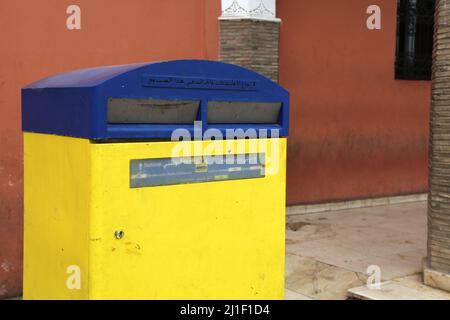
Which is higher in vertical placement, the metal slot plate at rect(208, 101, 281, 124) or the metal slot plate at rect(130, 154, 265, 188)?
the metal slot plate at rect(208, 101, 281, 124)

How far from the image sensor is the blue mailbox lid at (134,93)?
2.71m

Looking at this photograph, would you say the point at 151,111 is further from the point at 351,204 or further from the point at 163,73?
the point at 351,204

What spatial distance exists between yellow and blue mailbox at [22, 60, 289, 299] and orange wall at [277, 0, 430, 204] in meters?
5.85

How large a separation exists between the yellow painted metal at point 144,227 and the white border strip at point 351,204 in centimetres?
602

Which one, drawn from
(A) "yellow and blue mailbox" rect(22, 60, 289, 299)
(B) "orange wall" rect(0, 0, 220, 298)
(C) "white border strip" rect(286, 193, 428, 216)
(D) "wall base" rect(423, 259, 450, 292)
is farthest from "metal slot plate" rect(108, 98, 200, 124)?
(C) "white border strip" rect(286, 193, 428, 216)

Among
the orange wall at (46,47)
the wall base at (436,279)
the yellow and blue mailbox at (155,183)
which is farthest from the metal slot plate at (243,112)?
the orange wall at (46,47)

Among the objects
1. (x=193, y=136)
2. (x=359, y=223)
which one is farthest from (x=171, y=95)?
(x=359, y=223)

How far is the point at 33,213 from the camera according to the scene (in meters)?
3.26

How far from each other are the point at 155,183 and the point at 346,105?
7.34 meters

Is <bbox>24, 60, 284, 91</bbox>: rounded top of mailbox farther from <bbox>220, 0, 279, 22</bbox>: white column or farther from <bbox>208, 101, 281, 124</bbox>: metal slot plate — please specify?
<bbox>220, 0, 279, 22</bbox>: white column

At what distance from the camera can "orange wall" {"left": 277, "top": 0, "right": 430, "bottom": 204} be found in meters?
9.20

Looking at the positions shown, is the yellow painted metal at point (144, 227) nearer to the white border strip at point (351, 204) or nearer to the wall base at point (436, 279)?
the wall base at point (436, 279)

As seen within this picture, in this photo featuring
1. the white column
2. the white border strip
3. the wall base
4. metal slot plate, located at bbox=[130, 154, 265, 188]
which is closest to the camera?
metal slot plate, located at bbox=[130, 154, 265, 188]

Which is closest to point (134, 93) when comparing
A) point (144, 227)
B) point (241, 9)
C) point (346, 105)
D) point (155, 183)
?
point (155, 183)
